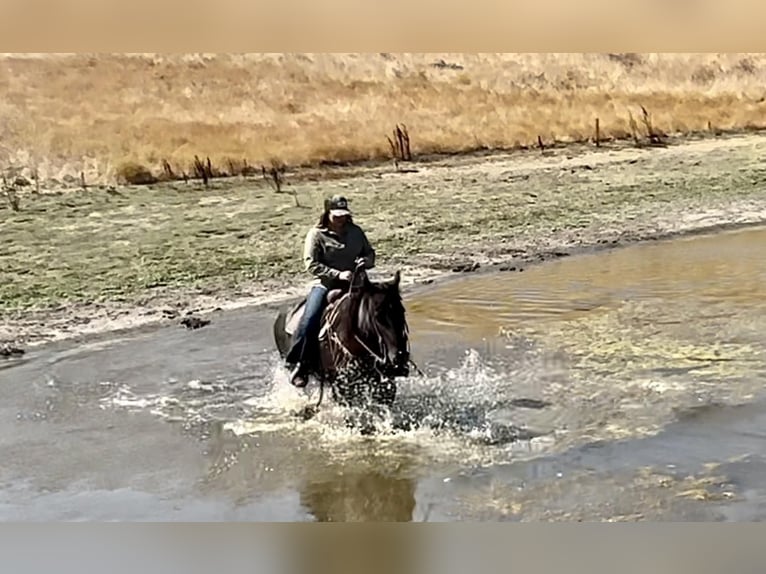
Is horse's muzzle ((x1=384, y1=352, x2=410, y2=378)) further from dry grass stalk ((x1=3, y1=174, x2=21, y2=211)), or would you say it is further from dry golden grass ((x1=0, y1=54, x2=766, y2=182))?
dry grass stalk ((x1=3, y1=174, x2=21, y2=211))

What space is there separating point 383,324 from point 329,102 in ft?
1.99

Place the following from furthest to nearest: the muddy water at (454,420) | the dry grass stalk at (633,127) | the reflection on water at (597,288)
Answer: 1. the dry grass stalk at (633,127)
2. the reflection on water at (597,288)
3. the muddy water at (454,420)

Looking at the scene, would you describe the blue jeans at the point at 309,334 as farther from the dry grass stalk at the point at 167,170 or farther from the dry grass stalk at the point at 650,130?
the dry grass stalk at the point at 650,130

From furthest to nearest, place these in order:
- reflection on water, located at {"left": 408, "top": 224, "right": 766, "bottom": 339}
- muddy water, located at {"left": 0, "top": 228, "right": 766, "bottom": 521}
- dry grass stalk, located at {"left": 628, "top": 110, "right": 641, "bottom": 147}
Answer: dry grass stalk, located at {"left": 628, "top": 110, "right": 641, "bottom": 147} → reflection on water, located at {"left": 408, "top": 224, "right": 766, "bottom": 339} → muddy water, located at {"left": 0, "top": 228, "right": 766, "bottom": 521}

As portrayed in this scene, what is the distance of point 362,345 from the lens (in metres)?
2.51

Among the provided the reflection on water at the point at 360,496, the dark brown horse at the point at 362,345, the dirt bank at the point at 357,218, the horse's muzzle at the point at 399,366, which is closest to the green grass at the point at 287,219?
the dirt bank at the point at 357,218

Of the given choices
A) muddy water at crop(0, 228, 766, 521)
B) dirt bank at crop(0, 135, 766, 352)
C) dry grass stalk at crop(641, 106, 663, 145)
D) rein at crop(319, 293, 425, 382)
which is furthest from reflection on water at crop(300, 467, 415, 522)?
dry grass stalk at crop(641, 106, 663, 145)

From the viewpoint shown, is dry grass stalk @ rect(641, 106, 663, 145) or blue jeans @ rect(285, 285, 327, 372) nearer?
blue jeans @ rect(285, 285, 327, 372)

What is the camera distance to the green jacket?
8.37 ft

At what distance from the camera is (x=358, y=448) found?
98.0 inches

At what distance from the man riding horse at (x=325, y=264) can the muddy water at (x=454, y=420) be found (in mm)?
78

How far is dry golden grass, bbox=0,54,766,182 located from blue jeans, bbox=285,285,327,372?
38 cm

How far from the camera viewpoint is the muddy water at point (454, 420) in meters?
2.45
